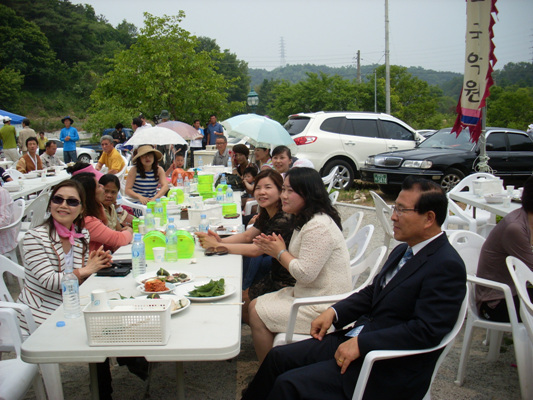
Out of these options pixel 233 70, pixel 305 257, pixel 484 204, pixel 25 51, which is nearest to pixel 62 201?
pixel 305 257

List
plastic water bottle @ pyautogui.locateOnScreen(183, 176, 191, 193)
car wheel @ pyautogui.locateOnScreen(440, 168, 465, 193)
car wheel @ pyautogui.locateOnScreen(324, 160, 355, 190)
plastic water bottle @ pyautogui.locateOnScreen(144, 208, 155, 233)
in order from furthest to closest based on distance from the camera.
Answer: car wheel @ pyautogui.locateOnScreen(324, 160, 355, 190), car wheel @ pyautogui.locateOnScreen(440, 168, 465, 193), plastic water bottle @ pyautogui.locateOnScreen(183, 176, 191, 193), plastic water bottle @ pyautogui.locateOnScreen(144, 208, 155, 233)

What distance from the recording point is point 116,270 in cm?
297

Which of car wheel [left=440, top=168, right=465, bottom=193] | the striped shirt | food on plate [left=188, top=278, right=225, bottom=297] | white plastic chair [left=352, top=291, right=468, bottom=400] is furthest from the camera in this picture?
car wheel [left=440, top=168, right=465, bottom=193]

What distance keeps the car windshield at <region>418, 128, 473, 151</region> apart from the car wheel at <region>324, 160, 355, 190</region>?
1.73 meters

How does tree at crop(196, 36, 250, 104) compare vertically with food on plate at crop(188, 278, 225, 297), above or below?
above

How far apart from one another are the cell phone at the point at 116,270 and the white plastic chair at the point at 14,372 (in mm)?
546

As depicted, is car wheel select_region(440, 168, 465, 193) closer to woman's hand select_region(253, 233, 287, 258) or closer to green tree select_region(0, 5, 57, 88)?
woman's hand select_region(253, 233, 287, 258)

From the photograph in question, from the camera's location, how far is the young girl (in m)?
6.70

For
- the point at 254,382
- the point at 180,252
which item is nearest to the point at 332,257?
the point at 254,382

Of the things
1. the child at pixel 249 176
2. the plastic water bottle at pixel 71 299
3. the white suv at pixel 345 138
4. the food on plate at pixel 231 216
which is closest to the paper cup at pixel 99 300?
the plastic water bottle at pixel 71 299

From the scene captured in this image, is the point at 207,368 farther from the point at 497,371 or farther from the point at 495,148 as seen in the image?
the point at 495,148

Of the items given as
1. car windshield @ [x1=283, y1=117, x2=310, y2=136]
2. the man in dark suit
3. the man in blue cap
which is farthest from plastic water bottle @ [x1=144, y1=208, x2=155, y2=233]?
the man in blue cap

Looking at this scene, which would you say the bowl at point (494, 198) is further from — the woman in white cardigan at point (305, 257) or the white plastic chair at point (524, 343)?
the woman in white cardigan at point (305, 257)

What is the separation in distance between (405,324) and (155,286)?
4.51 ft
